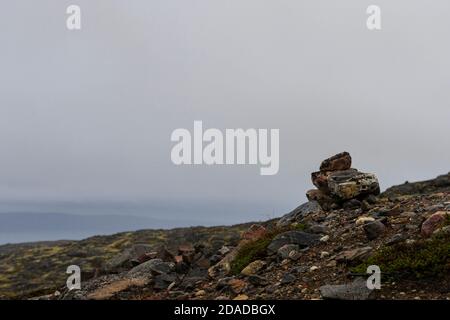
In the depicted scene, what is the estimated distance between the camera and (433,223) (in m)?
15.2

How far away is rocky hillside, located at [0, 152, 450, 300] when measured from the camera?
12711 mm

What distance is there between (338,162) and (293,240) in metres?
7.04

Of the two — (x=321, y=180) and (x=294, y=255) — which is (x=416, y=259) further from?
(x=321, y=180)

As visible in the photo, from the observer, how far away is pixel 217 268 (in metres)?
18.9

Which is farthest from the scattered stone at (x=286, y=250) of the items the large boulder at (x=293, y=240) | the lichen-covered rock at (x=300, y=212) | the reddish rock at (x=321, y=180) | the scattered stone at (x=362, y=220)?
the reddish rock at (x=321, y=180)

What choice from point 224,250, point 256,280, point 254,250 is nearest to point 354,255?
point 256,280

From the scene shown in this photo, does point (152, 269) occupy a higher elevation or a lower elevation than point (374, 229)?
lower

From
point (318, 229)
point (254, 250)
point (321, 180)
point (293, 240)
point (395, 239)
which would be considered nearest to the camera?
point (395, 239)

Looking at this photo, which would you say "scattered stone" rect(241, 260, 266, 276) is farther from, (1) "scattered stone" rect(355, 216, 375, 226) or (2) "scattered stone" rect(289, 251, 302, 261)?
(1) "scattered stone" rect(355, 216, 375, 226)

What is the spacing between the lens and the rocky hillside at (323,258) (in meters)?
12.7

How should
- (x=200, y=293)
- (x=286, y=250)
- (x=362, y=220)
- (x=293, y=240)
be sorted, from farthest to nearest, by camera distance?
(x=362, y=220)
(x=293, y=240)
(x=286, y=250)
(x=200, y=293)

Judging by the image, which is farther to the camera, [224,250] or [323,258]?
[224,250]
